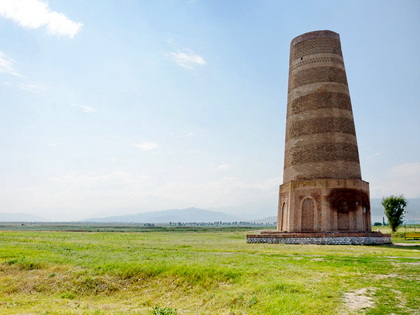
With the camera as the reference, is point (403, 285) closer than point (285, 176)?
Yes

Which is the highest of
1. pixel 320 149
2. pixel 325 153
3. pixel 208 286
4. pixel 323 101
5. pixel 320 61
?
pixel 320 61

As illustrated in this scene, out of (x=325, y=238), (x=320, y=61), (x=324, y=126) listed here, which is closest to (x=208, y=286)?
(x=325, y=238)

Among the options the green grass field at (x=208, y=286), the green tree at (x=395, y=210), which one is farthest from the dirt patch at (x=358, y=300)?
the green tree at (x=395, y=210)

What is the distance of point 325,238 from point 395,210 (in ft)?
90.7

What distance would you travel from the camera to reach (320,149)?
88.6ft

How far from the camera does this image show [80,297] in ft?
38.4

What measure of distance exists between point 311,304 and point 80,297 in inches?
298

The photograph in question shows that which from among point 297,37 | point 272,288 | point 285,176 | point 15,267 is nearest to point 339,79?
point 297,37

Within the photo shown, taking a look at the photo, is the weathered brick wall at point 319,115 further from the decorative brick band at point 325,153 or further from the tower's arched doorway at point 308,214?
the tower's arched doorway at point 308,214

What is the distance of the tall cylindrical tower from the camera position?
25.7 meters

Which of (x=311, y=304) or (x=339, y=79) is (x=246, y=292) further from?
(x=339, y=79)

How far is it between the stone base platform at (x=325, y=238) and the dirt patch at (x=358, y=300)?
48.4 feet

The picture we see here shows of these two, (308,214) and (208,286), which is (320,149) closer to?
(308,214)

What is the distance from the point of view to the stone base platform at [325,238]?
2289 centimetres
